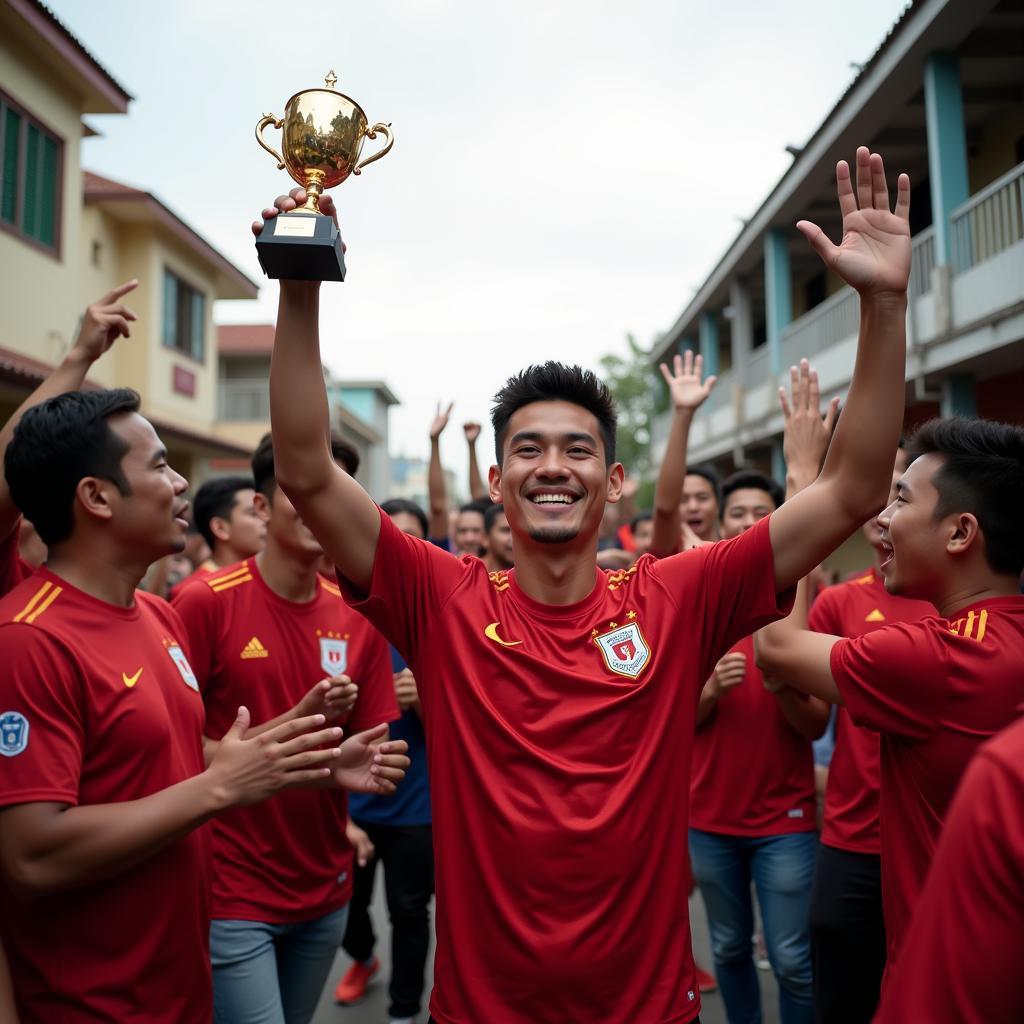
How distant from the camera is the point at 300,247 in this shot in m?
1.87

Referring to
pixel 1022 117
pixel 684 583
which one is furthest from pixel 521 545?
pixel 1022 117

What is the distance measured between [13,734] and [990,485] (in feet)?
7.79

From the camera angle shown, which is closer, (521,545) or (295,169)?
(295,169)

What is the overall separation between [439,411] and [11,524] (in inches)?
150

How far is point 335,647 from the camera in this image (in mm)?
3467

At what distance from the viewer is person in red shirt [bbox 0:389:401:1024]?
2.04 meters

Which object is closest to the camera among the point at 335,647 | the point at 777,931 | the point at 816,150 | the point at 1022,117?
the point at 335,647

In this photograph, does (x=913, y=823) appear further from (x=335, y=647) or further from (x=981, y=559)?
(x=335, y=647)

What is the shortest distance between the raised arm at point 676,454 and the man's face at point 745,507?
57cm

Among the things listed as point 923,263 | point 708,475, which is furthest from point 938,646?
point 923,263

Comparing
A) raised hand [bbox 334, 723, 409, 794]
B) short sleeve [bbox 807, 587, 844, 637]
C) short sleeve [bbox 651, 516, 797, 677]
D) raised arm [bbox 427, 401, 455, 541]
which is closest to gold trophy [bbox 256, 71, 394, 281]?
short sleeve [bbox 651, 516, 797, 677]

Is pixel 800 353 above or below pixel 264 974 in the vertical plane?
above

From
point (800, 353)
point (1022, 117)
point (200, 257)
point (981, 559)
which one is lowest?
point (981, 559)

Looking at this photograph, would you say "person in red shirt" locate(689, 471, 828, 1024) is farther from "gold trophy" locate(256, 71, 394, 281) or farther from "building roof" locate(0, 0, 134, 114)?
"building roof" locate(0, 0, 134, 114)
